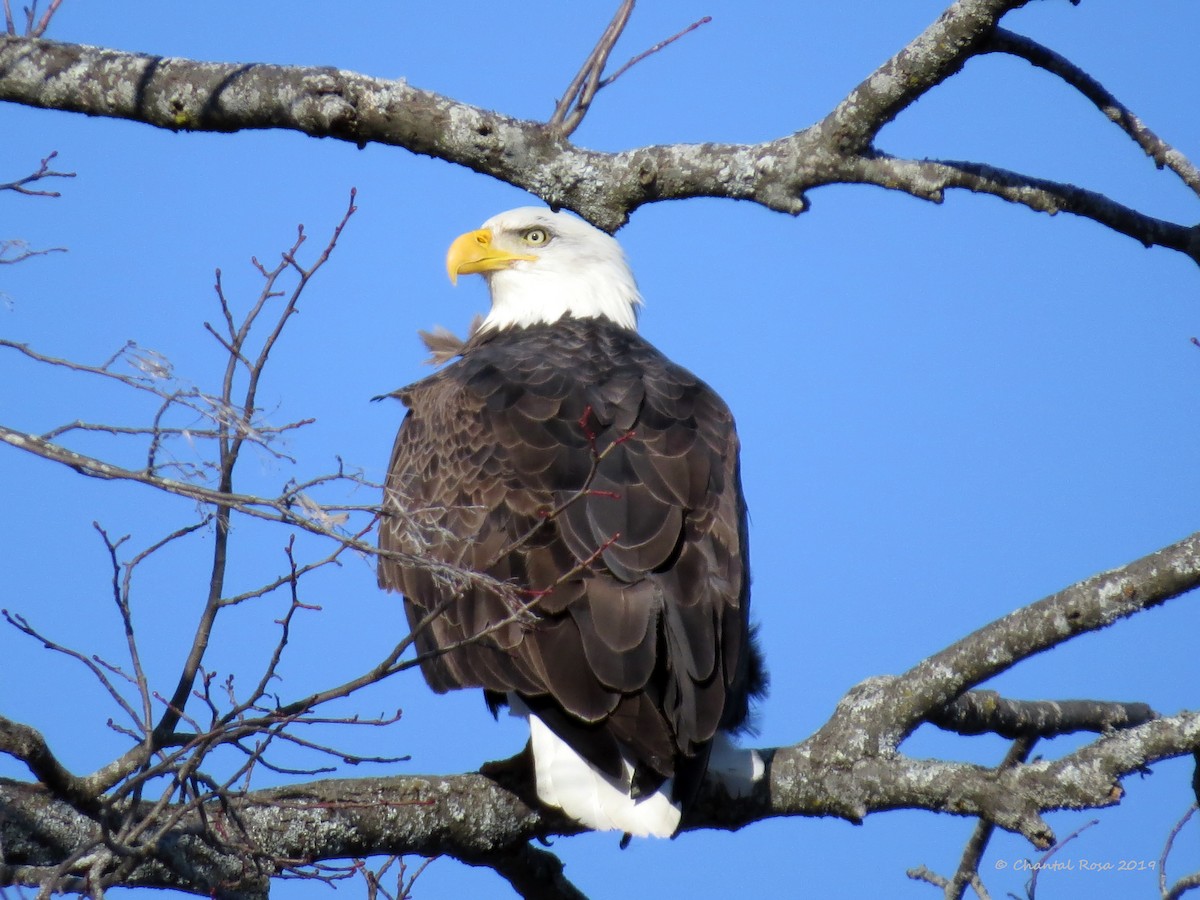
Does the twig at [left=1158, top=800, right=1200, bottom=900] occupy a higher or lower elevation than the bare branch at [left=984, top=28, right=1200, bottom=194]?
lower

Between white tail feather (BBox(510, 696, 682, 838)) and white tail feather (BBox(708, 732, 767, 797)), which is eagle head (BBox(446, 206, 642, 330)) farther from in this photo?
white tail feather (BBox(510, 696, 682, 838))

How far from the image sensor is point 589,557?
3949 millimetres

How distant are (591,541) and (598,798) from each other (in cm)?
73

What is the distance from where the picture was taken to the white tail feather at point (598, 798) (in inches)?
151

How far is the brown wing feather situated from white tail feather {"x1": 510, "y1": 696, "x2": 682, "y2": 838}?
0.18ft

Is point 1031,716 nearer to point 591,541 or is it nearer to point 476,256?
point 591,541

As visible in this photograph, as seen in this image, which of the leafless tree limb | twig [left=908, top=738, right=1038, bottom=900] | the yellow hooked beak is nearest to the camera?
the leafless tree limb

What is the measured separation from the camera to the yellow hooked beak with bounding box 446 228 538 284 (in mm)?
6341

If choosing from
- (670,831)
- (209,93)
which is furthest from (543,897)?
(209,93)

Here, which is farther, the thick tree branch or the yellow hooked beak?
the yellow hooked beak

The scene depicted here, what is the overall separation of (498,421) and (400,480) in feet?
1.59

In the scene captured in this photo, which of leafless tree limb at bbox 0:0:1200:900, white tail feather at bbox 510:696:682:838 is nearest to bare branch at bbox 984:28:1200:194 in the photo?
leafless tree limb at bbox 0:0:1200:900

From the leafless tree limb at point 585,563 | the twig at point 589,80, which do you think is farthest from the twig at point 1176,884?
the twig at point 589,80

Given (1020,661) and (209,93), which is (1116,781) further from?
(209,93)
